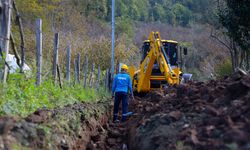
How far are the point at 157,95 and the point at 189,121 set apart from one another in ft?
22.6

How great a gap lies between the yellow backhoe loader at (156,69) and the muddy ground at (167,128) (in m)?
5.06

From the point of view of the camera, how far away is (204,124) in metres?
5.75

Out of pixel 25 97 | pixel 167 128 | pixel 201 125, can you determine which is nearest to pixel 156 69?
pixel 25 97

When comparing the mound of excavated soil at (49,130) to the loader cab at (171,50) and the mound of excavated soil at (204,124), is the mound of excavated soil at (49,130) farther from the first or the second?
the loader cab at (171,50)

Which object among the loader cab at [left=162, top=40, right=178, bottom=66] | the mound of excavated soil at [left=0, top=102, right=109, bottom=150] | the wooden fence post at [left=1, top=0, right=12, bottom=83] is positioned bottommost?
the mound of excavated soil at [left=0, top=102, right=109, bottom=150]

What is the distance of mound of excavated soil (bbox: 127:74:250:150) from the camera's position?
4.61 metres

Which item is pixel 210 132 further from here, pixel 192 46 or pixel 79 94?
pixel 192 46

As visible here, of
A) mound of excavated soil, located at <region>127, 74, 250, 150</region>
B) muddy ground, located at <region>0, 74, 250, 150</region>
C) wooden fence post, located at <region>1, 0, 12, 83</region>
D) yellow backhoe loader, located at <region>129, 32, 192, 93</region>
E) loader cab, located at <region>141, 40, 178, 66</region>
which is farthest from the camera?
loader cab, located at <region>141, 40, 178, 66</region>

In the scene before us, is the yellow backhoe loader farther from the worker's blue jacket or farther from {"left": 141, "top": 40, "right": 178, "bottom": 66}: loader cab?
the worker's blue jacket

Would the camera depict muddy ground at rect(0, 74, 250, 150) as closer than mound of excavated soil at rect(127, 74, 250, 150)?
No

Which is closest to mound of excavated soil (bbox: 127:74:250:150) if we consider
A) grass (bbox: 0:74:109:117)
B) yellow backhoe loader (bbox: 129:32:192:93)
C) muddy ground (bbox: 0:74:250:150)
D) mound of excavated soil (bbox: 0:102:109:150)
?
muddy ground (bbox: 0:74:250:150)

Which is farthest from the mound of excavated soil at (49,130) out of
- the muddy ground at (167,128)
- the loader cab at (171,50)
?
the loader cab at (171,50)

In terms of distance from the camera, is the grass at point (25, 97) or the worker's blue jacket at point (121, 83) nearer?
the grass at point (25, 97)

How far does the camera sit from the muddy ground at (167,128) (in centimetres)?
495
